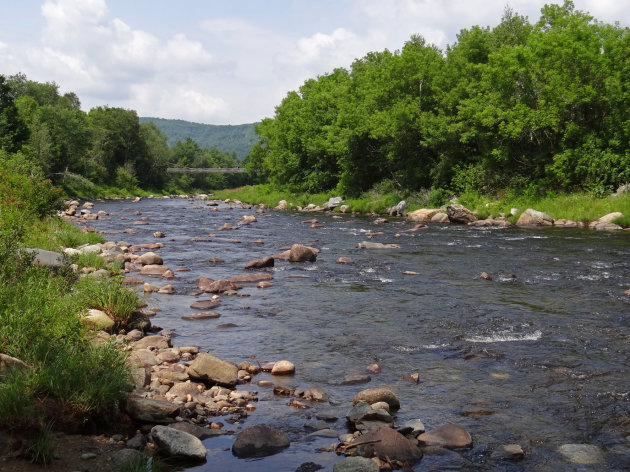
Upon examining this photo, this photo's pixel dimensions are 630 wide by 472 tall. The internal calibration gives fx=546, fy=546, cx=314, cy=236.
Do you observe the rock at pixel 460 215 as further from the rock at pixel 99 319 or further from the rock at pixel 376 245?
the rock at pixel 99 319

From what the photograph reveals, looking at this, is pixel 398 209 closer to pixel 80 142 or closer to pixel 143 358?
pixel 143 358

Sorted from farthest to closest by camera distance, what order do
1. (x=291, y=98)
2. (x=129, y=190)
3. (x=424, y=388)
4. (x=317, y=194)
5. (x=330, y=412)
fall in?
(x=129, y=190), (x=291, y=98), (x=317, y=194), (x=424, y=388), (x=330, y=412)

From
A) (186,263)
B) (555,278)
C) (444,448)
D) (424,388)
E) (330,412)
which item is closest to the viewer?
(444,448)

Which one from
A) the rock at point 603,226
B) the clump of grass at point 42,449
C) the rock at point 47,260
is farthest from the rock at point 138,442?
the rock at point 603,226

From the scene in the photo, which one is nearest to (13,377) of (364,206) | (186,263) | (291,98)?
(186,263)

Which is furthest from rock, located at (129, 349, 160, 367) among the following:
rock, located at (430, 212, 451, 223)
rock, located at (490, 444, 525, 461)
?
rock, located at (430, 212, 451, 223)

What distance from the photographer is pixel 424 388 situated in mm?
8000

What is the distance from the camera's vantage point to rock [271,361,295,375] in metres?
8.56

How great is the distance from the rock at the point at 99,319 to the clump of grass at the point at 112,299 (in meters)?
0.23

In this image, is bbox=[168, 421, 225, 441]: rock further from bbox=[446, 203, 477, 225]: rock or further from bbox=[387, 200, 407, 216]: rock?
bbox=[387, 200, 407, 216]: rock

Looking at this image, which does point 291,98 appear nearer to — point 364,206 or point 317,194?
point 317,194

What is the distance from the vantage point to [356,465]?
5.45 metres

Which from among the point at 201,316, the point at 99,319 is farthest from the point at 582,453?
the point at 201,316

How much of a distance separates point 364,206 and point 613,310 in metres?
32.9
